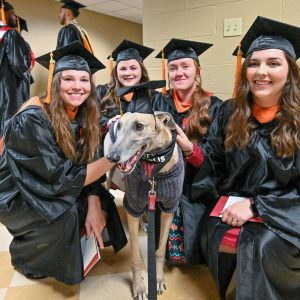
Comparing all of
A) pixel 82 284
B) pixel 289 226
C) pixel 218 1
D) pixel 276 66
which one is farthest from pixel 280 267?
pixel 218 1

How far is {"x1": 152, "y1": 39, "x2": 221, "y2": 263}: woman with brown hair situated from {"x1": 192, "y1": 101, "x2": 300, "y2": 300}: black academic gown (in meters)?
0.16

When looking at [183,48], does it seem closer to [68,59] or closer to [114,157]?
[68,59]

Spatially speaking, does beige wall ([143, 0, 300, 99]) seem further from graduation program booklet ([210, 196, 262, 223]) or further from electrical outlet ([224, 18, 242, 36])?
graduation program booklet ([210, 196, 262, 223])

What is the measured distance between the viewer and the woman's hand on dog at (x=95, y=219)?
1.70 m

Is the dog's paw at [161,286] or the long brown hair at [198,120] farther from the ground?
the long brown hair at [198,120]

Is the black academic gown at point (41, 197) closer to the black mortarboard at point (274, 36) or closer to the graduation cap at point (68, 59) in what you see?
the graduation cap at point (68, 59)

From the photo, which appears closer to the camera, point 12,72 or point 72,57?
point 72,57

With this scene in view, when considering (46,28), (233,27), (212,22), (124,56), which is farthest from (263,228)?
Result: (46,28)

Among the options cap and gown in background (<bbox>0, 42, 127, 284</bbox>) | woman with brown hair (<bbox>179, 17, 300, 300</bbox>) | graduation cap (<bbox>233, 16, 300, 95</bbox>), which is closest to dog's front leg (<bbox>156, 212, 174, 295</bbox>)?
woman with brown hair (<bbox>179, 17, 300, 300</bbox>)

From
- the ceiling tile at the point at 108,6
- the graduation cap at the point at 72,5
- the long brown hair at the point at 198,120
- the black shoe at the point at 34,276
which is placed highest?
the ceiling tile at the point at 108,6

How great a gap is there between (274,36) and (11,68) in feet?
10.6

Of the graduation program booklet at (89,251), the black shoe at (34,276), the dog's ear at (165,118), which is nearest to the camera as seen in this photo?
the dog's ear at (165,118)

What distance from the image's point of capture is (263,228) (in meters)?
1.41

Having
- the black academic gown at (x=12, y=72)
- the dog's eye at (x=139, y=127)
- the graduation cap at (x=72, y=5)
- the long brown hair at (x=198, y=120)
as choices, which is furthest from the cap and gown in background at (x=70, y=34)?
the dog's eye at (x=139, y=127)
